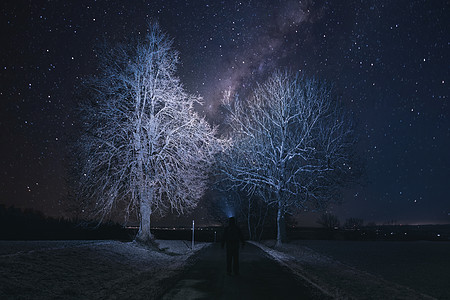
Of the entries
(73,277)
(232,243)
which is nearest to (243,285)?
(232,243)

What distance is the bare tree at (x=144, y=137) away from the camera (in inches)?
744

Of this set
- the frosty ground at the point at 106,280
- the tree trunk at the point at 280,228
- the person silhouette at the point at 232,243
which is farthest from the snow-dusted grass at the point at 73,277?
the tree trunk at the point at 280,228

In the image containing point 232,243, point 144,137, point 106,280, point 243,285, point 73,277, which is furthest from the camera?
point 144,137

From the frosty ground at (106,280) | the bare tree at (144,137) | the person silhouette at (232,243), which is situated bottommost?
the frosty ground at (106,280)

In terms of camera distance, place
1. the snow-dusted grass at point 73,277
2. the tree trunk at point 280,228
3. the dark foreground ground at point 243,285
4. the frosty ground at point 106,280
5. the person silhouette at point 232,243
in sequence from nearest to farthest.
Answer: the dark foreground ground at point 243,285
the snow-dusted grass at point 73,277
the frosty ground at point 106,280
the person silhouette at point 232,243
the tree trunk at point 280,228

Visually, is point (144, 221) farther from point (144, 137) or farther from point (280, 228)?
point (280, 228)

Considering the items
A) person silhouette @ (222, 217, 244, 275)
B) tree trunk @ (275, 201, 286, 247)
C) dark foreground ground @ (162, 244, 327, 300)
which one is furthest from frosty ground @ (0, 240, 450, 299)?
tree trunk @ (275, 201, 286, 247)

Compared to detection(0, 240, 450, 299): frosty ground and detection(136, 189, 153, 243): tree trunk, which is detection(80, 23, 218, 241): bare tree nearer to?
detection(136, 189, 153, 243): tree trunk

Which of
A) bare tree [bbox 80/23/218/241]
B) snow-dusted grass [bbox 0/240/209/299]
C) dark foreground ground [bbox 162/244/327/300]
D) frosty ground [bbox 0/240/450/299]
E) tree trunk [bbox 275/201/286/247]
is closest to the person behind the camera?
dark foreground ground [bbox 162/244/327/300]

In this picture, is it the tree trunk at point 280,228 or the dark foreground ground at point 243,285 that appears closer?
the dark foreground ground at point 243,285

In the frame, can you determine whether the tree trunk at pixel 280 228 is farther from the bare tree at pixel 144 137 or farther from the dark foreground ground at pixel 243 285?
the dark foreground ground at pixel 243 285

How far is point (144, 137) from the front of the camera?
783 inches

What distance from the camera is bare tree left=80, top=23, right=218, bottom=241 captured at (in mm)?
18891

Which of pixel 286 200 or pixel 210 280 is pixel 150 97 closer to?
pixel 286 200
